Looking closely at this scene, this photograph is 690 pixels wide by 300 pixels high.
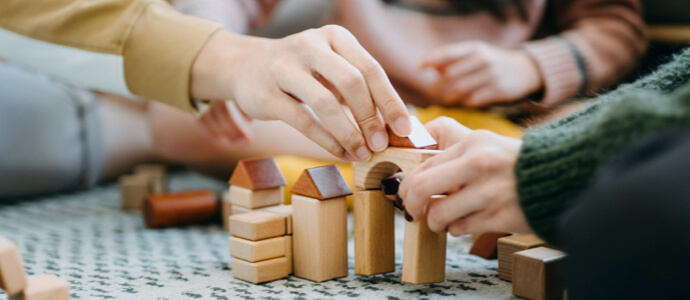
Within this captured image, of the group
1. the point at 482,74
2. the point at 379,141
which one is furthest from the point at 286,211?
the point at 482,74

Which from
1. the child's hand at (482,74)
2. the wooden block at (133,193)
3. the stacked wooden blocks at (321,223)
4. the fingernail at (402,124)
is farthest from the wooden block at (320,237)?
the child's hand at (482,74)

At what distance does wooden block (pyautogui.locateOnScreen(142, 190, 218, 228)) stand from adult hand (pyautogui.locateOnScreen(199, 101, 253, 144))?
11 centimetres

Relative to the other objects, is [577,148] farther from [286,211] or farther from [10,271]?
[10,271]

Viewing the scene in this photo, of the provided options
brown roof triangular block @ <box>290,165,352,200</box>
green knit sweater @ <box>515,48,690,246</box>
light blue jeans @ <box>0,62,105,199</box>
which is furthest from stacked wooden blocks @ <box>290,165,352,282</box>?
light blue jeans @ <box>0,62,105,199</box>

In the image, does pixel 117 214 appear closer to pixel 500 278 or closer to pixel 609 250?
pixel 500 278

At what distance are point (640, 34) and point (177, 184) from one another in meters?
1.20

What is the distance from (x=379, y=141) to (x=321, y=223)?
0.11 m

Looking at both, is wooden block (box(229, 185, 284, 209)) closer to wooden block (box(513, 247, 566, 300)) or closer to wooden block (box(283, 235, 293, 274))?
wooden block (box(283, 235, 293, 274))

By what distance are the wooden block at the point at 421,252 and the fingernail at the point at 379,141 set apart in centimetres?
9

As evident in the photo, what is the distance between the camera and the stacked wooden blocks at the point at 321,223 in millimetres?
640

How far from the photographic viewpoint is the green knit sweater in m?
0.41

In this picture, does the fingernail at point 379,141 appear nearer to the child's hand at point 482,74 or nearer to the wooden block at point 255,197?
the wooden block at point 255,197

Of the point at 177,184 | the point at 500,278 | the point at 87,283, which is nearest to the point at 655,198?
the point at 500,278

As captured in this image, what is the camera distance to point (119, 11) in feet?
2.67
